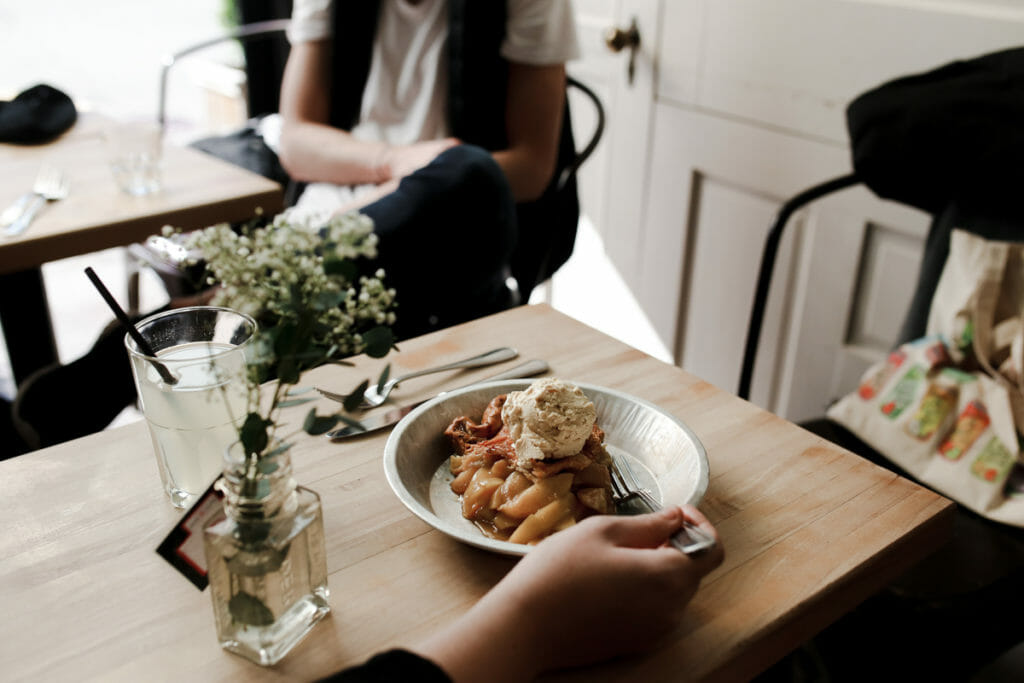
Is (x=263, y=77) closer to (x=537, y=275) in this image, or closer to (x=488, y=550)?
(x=537, y=275)

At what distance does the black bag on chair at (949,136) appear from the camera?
121 centimetres

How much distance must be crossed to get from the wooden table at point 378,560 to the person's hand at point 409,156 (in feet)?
2.39

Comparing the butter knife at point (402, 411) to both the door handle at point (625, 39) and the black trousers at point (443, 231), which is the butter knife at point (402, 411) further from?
the door handle at point (625, 39)

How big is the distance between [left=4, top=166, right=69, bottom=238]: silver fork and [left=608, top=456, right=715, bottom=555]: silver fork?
3.13 ft

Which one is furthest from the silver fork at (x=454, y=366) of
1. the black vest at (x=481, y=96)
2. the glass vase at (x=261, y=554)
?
the black vest at (x=481, y=96)

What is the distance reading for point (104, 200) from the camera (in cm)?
140

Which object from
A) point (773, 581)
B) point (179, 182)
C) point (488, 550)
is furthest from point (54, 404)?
point (773, 581)

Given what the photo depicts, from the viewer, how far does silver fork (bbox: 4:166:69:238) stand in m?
1.27

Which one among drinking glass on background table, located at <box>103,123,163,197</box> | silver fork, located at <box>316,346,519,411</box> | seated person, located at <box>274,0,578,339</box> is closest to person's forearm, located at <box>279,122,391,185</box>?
seated person, located at <box>274,0,578,339</box>

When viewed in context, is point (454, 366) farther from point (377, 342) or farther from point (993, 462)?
point (993, 462)

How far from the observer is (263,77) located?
10.2ft

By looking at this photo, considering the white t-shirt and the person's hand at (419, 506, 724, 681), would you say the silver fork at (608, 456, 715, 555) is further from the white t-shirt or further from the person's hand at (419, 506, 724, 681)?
the white t-shirt

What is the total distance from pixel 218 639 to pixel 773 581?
44 centimetres

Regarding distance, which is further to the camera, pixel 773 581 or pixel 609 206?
pixel 609 206
